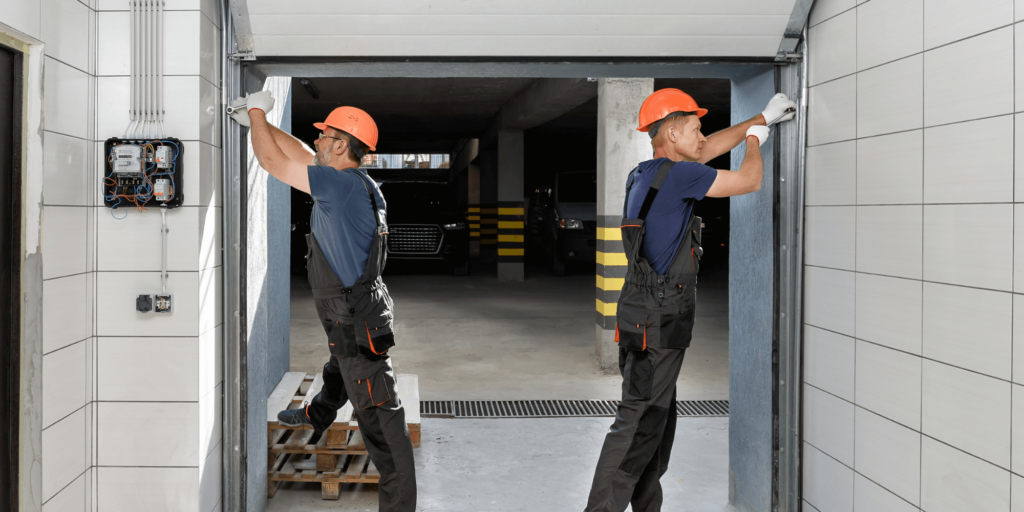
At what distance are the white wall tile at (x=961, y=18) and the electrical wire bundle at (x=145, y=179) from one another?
7.87ft

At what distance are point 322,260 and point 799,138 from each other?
1.89m

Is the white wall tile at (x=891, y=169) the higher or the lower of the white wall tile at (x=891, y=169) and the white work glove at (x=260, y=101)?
the lower

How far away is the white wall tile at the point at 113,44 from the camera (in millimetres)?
2260

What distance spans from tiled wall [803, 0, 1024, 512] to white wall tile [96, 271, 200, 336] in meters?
2.29

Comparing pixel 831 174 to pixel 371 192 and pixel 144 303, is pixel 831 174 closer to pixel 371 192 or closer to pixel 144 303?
pixel 371 192

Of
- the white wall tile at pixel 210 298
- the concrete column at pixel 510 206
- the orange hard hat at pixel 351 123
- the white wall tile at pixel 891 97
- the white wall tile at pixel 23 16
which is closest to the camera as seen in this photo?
the white wall tile at pixel 23 16

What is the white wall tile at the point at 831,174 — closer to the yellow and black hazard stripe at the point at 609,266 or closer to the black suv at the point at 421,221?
the yellow and black hazard stripe at the point at 609,266

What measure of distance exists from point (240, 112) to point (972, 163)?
2383 mm

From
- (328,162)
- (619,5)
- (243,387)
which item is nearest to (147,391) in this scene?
(243,387)

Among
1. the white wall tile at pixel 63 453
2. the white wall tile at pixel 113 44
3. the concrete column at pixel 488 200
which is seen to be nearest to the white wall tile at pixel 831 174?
the white wall tile at pixel 113 44

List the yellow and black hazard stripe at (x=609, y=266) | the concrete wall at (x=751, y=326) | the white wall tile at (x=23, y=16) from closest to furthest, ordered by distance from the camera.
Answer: the white wall tile at (x=23, y=16) < the concrete wall at (x=751, y=326) < the yellow and black hazard stripe at (x=609, y=266)

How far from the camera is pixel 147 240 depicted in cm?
230

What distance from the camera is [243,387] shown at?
102 inches

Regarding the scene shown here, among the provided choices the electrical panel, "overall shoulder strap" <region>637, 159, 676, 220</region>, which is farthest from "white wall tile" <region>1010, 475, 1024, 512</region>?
the electrical panel
